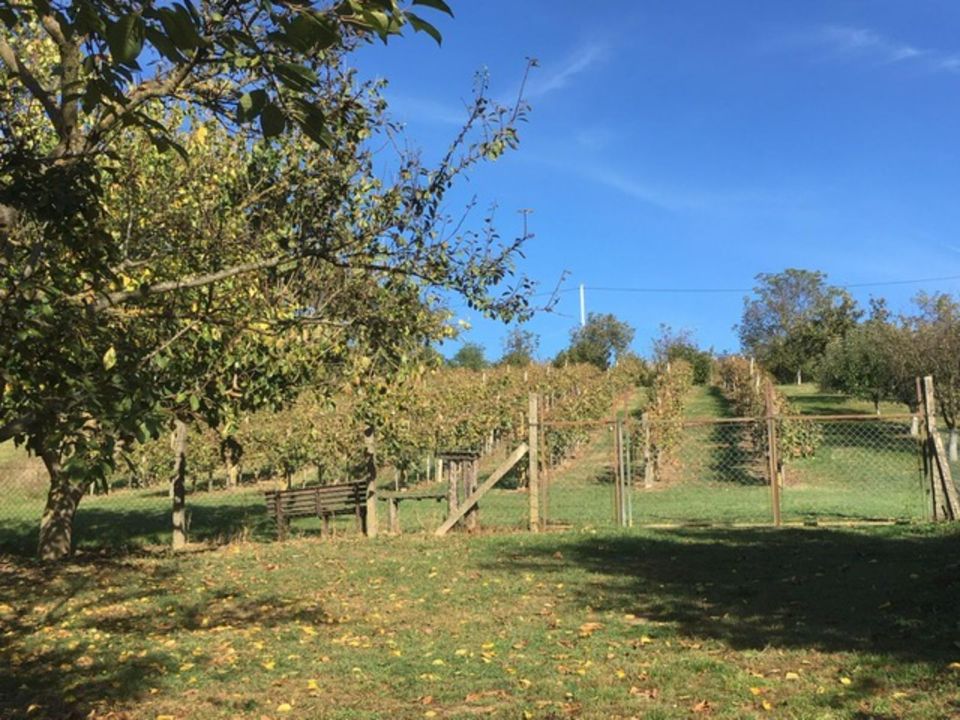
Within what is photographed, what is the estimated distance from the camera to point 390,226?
5969mm

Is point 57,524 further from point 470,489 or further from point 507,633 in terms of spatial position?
point 507,633

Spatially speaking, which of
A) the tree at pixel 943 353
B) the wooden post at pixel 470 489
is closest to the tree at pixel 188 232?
the wooden post at pixel 470 489

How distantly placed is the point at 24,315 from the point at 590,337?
221ft

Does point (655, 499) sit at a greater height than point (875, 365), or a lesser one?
lesser

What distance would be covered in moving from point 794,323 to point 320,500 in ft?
250

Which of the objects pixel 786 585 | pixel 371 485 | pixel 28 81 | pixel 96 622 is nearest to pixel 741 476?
pixel 371 485

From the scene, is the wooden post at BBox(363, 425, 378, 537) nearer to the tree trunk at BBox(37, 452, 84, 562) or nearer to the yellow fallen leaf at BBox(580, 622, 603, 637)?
the tree trunk at BBox(37, 452, 84, 562)

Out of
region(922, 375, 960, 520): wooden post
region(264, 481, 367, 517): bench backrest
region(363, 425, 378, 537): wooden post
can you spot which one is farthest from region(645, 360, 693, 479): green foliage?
region(264, 481, 367, 517): bench backrest

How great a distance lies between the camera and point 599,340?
69.6 m

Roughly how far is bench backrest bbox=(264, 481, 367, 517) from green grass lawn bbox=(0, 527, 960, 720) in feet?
9.29

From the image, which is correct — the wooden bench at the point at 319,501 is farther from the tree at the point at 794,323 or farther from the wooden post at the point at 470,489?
the tree at the point at 794,323

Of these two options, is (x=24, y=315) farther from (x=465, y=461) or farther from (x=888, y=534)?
(x=888, y=534)

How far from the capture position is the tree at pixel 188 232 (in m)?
2.45

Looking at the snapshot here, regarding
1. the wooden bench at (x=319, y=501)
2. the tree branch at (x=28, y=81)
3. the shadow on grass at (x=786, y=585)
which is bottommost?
the shadow on grass at (x=786, y=585)
